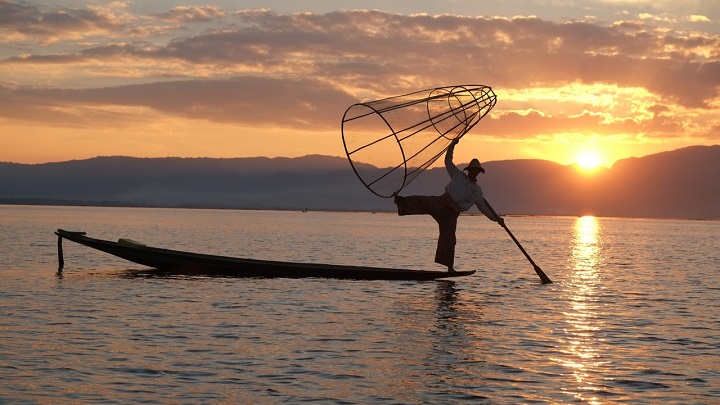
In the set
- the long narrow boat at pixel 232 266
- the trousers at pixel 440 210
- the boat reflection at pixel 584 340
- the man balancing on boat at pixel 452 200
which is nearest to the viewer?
the boat reflection at pixel 584 340

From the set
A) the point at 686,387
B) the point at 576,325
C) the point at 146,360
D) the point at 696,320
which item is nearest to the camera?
the point at 686,387

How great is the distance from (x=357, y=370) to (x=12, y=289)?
57.2 ft

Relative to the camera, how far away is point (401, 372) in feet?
50.5

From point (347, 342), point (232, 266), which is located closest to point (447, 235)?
point (232, 266)

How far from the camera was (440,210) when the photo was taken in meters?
28.2

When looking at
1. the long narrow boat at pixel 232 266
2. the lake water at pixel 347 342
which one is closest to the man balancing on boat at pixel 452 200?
the lake water at pixel 347 342

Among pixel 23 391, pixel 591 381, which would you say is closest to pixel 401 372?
pixel 591 381

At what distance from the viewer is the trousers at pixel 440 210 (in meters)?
27.3

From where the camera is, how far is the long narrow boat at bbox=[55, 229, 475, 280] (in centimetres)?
3105

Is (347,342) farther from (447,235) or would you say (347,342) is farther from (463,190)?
(447,235)

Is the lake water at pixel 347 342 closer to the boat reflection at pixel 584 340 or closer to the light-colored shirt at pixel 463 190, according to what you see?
the boat reflection at pixel 584 340

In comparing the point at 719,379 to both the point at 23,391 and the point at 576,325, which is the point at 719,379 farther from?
the point at 23,391

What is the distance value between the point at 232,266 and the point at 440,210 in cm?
852

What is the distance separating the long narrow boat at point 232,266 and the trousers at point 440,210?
4.29ft
